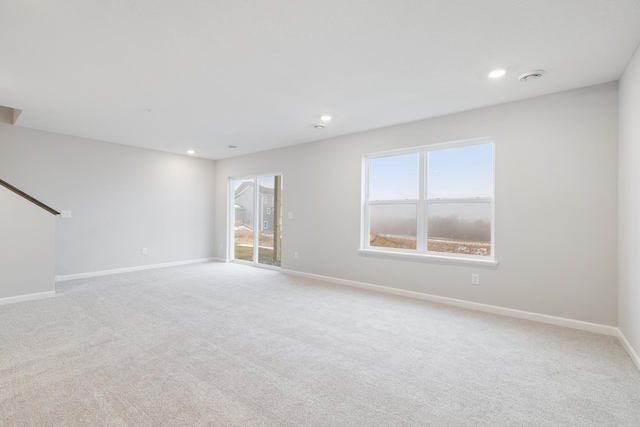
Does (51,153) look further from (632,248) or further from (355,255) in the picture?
(632,248)

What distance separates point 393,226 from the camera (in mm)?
4551

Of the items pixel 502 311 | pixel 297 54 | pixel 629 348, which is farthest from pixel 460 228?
pixel 297 54

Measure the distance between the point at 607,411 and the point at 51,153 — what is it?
287 inches

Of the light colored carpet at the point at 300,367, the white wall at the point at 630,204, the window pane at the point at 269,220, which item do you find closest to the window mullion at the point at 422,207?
the light colored carpet at the point at 300,367

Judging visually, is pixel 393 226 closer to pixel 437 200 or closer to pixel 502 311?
pixel 437 200

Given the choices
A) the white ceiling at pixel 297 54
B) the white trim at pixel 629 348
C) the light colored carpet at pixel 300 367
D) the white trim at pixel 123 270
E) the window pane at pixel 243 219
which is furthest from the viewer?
the window pane at pixel 243 219

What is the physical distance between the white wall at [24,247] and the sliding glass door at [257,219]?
3.47 meters

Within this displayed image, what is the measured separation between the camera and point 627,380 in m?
2.10

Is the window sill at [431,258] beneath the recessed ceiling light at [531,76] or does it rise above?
beneath

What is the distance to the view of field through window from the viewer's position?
3777 mm

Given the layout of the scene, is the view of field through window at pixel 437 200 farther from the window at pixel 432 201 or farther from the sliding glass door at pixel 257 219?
the sliding glass door at pixel 257 219

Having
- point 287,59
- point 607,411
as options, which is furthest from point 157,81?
point 607,411

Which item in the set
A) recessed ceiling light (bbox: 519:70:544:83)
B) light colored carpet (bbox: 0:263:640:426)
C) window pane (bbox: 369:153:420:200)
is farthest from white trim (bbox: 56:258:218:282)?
recessed ceiling light (bbox: 519:70:544:83)

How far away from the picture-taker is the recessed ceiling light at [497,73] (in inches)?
107
